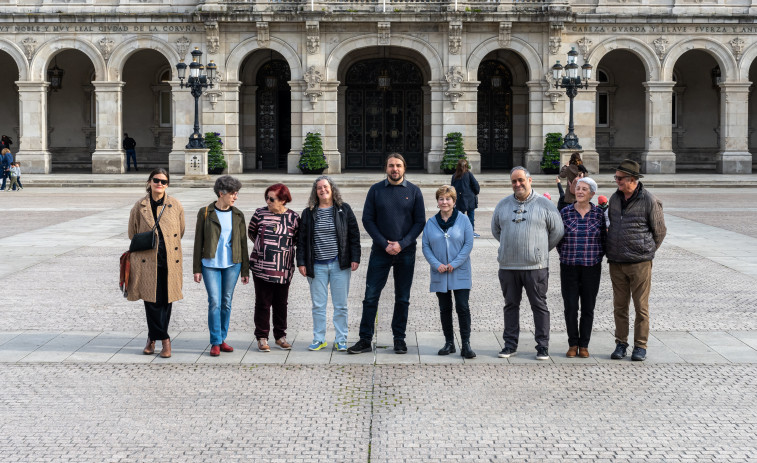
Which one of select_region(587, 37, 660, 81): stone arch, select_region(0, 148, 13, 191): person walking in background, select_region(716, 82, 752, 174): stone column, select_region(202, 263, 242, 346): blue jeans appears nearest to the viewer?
select_region(202, 263, 242, 346): blue jeans

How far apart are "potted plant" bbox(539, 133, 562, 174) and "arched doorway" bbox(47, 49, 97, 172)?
19.5m

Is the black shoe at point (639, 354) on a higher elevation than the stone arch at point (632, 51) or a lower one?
lower

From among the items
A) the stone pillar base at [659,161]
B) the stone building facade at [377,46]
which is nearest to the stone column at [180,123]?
the stone building facade at [377,46]

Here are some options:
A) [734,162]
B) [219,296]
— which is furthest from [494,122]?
[219,296]

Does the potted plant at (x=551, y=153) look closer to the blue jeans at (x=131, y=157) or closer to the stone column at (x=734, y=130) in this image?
the stone column at (x=734, y=130)

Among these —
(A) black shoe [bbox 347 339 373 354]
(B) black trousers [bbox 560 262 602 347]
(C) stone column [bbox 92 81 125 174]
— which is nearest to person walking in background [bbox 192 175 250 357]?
(A) black shoe [bbox 347 339 373 354]

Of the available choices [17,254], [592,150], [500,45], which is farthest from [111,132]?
[17,254]

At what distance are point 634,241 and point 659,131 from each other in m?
31.8

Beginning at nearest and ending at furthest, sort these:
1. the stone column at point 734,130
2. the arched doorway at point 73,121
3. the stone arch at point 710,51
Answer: the stone arch at point 710,51 < the stone column at point 734,130 < the arched doorway at point 73,121

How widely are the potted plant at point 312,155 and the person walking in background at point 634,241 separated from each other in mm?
29249

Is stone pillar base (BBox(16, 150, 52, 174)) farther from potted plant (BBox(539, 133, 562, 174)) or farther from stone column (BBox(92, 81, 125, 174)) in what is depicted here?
potted plant (BBox(539, 133, 562, 174))

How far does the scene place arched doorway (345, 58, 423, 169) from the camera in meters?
42.3

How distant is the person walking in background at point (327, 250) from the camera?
31.4ft

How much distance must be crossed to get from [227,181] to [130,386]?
85.0 inches
